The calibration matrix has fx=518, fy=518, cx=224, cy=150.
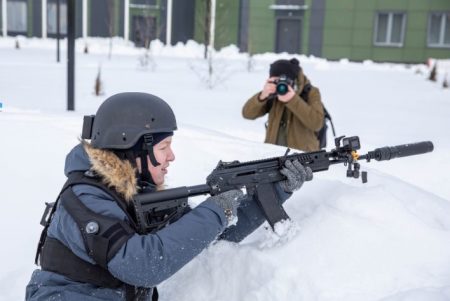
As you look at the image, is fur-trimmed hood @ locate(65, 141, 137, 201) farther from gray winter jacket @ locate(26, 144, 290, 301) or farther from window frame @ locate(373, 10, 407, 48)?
window frame @ locate(373, 10, 407, 48)

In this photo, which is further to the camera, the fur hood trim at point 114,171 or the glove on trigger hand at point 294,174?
the glove on trigger hand at point 294,174

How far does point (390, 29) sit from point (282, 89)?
959 inches

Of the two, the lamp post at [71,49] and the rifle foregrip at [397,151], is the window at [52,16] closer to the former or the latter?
the lamp post at [71,49]

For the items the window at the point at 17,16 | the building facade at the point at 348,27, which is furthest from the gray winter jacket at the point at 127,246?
the window at the point at 17,16

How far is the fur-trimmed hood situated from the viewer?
2184 mm

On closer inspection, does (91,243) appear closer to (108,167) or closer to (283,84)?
(108,167)

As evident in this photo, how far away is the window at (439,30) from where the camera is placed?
85.9 feet

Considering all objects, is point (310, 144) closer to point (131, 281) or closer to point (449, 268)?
point (449, 268)

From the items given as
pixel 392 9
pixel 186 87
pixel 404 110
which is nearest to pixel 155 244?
pixel 404 110

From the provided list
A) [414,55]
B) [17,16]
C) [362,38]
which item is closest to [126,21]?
[17,16]

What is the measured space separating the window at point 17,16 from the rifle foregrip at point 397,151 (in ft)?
98.0

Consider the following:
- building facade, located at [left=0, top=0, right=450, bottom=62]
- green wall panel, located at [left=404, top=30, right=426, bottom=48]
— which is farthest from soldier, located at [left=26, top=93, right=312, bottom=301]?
green wall panel, located at [left=404, top=30, right=426, bottom=48]

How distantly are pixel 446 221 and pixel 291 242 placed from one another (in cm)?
92

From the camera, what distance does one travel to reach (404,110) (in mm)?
11914
